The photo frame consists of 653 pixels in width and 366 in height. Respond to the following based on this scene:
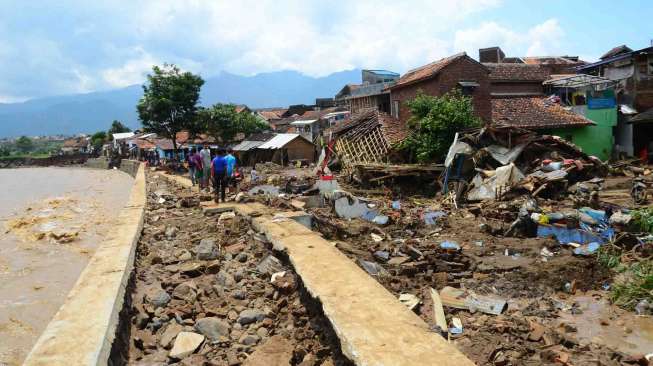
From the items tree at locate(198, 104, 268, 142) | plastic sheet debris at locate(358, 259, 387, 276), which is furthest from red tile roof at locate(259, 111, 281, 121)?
plastic sheet debris at locate(358, 259, 387, 276)

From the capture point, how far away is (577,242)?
27.2 ft

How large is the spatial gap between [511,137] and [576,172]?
7.25 ft

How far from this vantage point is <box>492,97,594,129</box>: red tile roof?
69.6 feet

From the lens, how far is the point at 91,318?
3.74 meters

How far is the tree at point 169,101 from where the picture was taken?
32031 mm

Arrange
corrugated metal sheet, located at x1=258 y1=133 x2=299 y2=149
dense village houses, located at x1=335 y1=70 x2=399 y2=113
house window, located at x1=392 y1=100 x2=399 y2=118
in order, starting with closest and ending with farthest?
house window, located at x1=392 y1=100 x2=399 y2=118
dense village houses, located at x1=335 y1=70 x2=399 y2=113
corrugated metal sheet, located at x1=258 y1=133 x2=299 y2=149

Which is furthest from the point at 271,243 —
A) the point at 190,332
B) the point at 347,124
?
the point at 347,124

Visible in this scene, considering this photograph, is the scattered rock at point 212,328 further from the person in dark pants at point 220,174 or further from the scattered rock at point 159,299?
the person in dark pants at point 220,174

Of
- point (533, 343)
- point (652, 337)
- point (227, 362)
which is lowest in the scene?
point (652, 337)

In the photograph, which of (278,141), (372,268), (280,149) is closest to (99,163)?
(278,141)

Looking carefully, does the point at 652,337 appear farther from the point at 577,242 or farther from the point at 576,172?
the point at 576,172

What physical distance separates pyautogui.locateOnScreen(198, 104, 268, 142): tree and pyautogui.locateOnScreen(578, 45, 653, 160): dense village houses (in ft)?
88.4

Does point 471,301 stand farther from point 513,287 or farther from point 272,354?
point 272,354

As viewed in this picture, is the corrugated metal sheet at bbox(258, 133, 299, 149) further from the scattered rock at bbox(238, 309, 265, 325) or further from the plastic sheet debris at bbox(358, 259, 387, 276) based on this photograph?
the scattered rock at bbox(238, 309, 265, 325)
